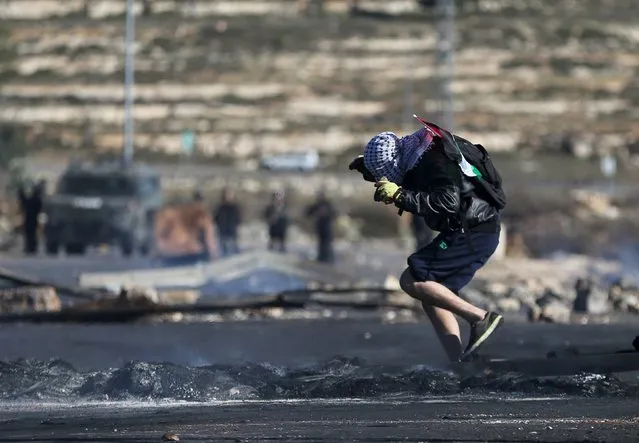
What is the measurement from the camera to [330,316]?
16.4m

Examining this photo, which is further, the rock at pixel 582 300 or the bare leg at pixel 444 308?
the rock at pixel 582 300

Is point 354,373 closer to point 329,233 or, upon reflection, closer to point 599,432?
point 599,432

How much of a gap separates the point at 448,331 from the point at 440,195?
0.91 metres

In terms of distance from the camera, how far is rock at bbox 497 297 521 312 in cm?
1755

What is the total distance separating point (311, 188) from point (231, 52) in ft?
100

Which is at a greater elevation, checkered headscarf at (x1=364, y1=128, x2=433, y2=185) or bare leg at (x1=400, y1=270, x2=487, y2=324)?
checkered headscarf at (x1=364, y1=128, x2=433, y2=185)

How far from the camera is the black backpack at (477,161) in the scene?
878cm

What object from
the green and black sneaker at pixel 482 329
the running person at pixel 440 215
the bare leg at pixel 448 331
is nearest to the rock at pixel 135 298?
the bare leg at pixel 448 331

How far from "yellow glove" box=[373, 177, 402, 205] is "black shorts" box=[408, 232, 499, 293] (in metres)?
0.57

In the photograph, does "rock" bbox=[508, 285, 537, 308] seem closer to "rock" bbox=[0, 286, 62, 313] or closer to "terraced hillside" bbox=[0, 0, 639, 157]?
"rock" bbox=[0, 286, 62, 313]

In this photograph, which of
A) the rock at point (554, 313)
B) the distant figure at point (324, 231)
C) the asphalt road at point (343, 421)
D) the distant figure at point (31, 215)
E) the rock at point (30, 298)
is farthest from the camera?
the distant figure at point (31, 215)

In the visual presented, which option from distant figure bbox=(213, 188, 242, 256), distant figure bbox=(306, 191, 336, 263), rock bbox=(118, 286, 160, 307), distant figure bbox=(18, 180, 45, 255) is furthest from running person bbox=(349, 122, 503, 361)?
distant figure bbox=(18, 180, 45, 255)

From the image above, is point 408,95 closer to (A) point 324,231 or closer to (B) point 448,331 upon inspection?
(A) point 324,231

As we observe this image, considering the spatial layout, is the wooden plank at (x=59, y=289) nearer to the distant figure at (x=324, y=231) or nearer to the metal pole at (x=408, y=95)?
the distant figure at (x=324, y=231)
